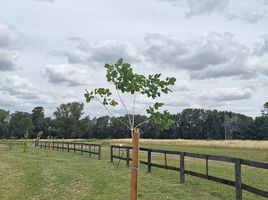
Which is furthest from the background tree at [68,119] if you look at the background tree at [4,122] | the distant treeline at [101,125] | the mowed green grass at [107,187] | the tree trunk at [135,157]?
the tree trunk at [135,157]

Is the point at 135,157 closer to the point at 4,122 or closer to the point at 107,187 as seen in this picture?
the point at 107,187

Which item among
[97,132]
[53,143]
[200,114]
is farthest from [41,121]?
[53,143]

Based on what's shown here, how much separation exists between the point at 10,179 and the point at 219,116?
155m

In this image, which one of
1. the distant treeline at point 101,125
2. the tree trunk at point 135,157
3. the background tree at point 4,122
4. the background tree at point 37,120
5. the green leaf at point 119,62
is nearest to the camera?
the green leaf at point 119,62

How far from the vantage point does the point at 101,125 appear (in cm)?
16788

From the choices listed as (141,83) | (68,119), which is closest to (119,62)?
(141,83)

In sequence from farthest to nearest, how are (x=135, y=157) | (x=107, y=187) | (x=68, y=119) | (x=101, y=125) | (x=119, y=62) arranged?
(x=101, y=125) → (x=68, y=119) → (x=107, y=187) → (x=135, y=157) → (x=119, y=62)

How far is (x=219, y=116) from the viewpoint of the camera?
556 ft

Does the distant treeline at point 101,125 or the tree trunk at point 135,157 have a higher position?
the distant treeline at point 101,125

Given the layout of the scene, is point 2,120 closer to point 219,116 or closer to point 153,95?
point 219,116

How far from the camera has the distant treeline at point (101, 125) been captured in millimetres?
157625

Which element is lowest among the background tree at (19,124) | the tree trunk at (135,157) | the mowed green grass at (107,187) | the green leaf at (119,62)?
the mowed green grass at (107,187)

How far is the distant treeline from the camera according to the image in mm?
157625

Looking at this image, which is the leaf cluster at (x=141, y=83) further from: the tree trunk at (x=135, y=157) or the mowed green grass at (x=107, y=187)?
the mowed green grass at (x=107, y=187)
